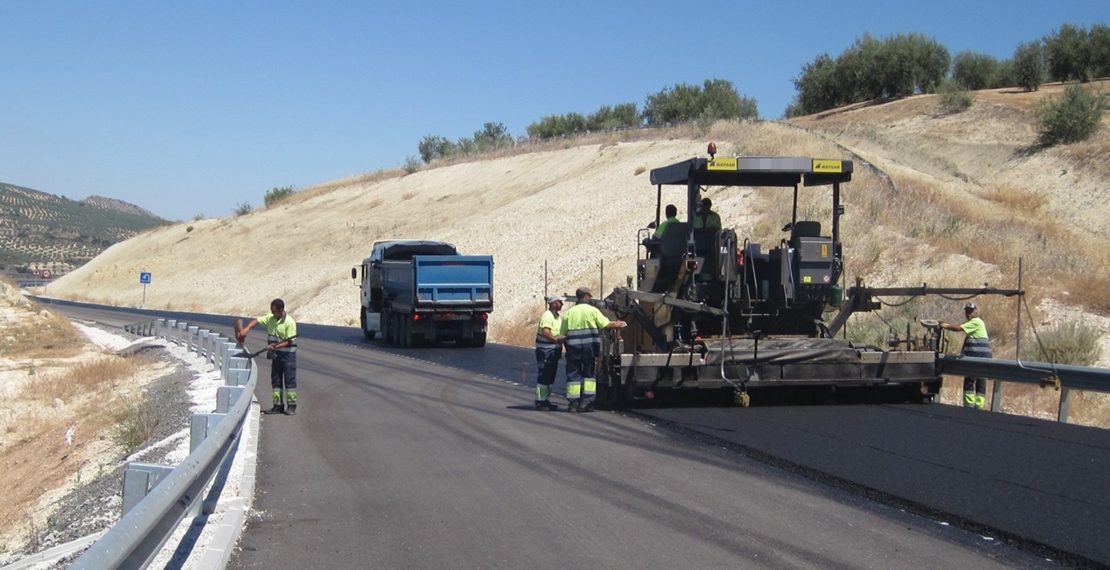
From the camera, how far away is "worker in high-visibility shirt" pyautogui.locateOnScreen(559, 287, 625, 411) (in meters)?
14.0

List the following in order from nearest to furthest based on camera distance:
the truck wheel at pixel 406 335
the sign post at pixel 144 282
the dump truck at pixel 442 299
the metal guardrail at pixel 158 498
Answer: the metal guardrail at pixel 158 498 < the dump truck at pixel 442 299 < the truck wheel at pixel 406 335 < the sign post at pixel 144 282

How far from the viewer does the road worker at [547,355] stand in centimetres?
1417

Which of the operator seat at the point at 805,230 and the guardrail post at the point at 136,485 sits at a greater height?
the operator seat at the point at 805,230

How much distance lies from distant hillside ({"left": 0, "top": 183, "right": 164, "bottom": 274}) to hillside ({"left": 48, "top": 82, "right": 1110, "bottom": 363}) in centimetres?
5826

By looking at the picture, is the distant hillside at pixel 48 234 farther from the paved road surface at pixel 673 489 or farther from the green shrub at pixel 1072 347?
the paved road surface at pixel 673 489

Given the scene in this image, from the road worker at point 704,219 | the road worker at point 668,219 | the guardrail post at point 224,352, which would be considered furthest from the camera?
the guardrail post at point 224,352

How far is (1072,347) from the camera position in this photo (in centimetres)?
1956

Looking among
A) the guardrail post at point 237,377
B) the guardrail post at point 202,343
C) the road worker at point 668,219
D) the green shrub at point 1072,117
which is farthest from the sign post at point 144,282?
the road worker at point 668,219

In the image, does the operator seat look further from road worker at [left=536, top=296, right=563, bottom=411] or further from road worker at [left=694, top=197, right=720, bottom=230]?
road worker at [left=536, top=296, right=563, bottom=411]

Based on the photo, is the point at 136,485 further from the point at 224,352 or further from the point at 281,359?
the point at 224,352

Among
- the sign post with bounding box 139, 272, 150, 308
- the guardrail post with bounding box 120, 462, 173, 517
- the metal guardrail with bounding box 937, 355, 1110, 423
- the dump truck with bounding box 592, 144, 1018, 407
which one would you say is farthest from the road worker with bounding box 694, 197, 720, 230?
the sign post with bounding box 139, 272, 150, 308

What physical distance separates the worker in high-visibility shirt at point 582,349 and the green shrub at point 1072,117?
45.2 meters

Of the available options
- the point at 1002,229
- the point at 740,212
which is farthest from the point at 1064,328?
the point at 740,212

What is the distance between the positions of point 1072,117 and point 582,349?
4557 cm
